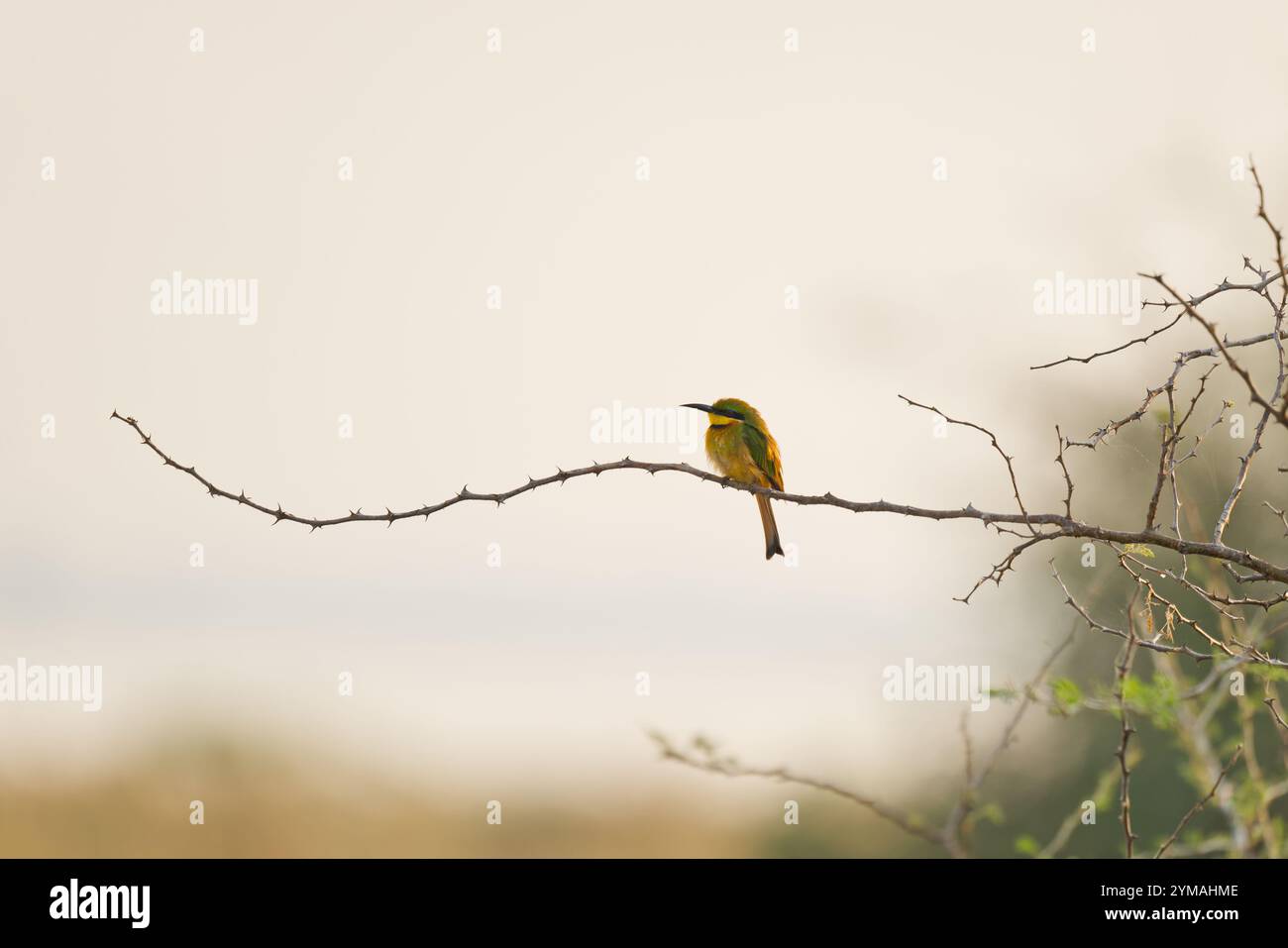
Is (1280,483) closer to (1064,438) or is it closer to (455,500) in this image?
(1064,438)

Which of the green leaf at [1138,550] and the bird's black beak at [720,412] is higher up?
the bird's black beak at [720,412]

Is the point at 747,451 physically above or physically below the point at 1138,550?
above

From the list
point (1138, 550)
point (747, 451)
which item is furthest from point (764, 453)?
point (1138, 550)

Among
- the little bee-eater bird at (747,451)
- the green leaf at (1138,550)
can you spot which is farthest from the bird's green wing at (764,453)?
the green leaf at (1138,550)

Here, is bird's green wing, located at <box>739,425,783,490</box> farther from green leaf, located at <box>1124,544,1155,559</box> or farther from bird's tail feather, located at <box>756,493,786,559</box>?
green leaf, located at <box>1124,544,1155,559</box>

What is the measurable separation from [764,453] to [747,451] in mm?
91

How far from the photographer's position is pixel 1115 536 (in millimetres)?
2910

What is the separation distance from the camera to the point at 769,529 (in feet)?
22.9

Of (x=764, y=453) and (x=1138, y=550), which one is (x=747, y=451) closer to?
(x=764, y=453)

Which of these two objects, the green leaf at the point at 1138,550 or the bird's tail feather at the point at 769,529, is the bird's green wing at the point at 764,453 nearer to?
the bird's tail feather at the point at 769,529

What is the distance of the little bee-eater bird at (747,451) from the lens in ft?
22.9

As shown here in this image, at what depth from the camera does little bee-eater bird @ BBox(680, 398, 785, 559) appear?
6.99m

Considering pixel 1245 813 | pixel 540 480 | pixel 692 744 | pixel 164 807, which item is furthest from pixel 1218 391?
pixel 164 807

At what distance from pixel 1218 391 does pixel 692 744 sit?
359 inches
